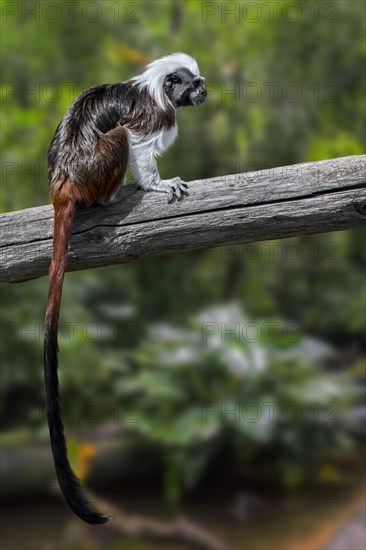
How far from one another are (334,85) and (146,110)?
252 cm

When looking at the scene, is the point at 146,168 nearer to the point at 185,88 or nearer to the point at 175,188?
the point at 175,188

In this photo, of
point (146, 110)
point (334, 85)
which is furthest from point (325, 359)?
point (146, 110)

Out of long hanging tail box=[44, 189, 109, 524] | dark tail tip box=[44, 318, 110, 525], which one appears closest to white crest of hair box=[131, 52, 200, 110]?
long hanging tail box=[44, 189, 109, 524]

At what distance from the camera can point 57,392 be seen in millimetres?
1554

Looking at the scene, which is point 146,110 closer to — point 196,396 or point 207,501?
point 196,396

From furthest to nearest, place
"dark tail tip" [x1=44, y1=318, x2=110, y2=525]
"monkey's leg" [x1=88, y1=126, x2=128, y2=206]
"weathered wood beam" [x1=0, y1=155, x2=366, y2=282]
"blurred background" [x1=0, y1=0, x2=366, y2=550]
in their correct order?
"blurred background" [x1=0, y1=0, x2=366, y2=550], "monkey's leg" [x1=88, y1=126, x2=128, y2=206], "weathered wood beam" [x1=0, y1=155, x2=366, y2=282], "dark tail tip" [x1=44, y1=318, x2=110, y2=525]

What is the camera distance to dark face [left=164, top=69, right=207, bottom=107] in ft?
6.49

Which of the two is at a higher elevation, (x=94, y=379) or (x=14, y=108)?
(x=14, y=108)

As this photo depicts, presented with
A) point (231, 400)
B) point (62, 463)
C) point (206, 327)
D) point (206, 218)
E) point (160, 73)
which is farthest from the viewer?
point (206, 327)

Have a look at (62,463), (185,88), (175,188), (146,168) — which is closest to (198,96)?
(185,88)

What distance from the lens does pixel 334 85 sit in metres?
4.17

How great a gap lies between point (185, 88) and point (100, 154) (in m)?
0.36

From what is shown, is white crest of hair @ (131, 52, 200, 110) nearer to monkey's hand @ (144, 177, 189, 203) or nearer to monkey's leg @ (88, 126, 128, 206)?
monkey's leg @ (88, 126, 128, 206)

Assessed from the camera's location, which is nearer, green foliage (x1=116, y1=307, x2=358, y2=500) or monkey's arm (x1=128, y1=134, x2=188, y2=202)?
monkey's arm (x1=128, y1=134, x2=188, y2=202)
